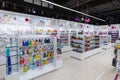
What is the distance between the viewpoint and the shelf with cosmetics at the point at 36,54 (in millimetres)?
4266

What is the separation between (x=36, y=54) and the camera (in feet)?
15.7

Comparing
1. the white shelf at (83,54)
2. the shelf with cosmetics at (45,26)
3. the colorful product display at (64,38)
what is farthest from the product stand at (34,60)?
the colorful product display at (64,38)

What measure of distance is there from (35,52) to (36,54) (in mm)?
104

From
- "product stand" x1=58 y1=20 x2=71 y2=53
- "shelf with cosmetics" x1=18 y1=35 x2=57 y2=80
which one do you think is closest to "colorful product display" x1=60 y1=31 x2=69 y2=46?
"product stand" x1=58 y1=20 x2=71 y2=53

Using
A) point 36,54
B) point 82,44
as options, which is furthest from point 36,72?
point 82,44

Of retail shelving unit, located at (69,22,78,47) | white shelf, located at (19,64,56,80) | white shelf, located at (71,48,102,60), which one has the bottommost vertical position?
white shelf, located at (19,64,56,80)

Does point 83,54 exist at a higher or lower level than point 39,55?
lower

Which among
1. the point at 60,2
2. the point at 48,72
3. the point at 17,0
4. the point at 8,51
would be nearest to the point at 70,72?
the point at 48,72

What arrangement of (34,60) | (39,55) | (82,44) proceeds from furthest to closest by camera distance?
1. (82,44)
2. (39,55)
3. (34,60)

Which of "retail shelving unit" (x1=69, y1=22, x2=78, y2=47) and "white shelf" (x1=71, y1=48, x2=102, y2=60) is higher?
"retail shelving unit" (x1=69, y1=22, x2=78, y2=47)

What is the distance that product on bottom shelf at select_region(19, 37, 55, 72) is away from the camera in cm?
429

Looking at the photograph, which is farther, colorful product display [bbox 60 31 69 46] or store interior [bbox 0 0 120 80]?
colorful product display [bbox 60 31 69 46]

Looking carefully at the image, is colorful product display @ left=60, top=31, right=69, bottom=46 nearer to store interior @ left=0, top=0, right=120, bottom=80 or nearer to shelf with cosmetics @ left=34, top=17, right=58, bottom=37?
shelf with cosmetics @ left=34, top=17, right=58, bottom=37

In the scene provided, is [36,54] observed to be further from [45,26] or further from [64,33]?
[64,33]
